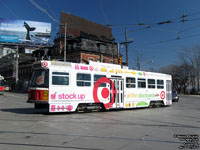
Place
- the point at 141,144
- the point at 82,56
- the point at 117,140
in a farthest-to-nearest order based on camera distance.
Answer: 1. the point at 82,56
2. the point at 117,140
3. the point at 141,144

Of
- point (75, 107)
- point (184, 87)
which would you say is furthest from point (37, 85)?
point (184, 87)

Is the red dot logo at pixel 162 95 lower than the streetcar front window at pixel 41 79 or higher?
lower

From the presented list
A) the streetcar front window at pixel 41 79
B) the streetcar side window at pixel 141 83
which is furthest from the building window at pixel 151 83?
the streetcar front window at pixel 41 79

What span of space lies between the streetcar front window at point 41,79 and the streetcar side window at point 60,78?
360mm

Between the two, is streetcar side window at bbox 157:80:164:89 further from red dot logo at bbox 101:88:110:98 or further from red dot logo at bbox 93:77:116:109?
red dot logo at bbox 101:88:110:98

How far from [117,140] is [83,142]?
3.30ft

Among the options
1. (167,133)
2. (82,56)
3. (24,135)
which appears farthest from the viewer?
(82,56)

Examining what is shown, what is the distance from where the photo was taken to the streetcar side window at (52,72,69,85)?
1130 cm

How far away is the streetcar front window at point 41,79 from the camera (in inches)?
440

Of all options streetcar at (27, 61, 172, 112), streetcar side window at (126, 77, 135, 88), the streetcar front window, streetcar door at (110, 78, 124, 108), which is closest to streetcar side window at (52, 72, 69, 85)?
streetcar at (27, 61, 172, 112)

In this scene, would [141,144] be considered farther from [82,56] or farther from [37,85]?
[82,56]

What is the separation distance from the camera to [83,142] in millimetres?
5949

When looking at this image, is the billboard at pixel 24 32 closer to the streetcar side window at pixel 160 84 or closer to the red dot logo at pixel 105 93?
the streetcar side window at pixel 160 84

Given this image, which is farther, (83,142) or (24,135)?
(24,135)
